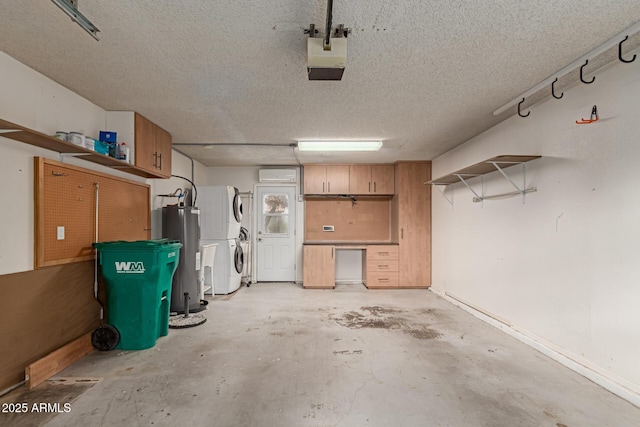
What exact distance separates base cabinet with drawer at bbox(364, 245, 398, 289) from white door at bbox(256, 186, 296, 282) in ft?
5.39

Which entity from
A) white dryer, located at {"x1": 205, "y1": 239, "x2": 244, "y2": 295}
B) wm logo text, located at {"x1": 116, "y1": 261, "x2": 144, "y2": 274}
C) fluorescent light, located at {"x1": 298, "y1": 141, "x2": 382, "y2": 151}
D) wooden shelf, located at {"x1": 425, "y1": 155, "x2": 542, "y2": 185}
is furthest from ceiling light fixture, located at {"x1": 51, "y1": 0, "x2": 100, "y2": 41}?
white dryer, located at {"x1": 205, "y1": 239, "x2": 244, "y2": 295}

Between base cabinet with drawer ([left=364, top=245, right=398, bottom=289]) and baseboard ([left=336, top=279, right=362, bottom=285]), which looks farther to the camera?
baseboard ([left=336, top=279, right=362, bottom=285])

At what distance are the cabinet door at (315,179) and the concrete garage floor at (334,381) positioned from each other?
10.2 feet

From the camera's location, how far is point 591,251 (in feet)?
8.21

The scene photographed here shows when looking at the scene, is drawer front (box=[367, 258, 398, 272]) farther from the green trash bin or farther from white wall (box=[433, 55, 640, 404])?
the green trash bin

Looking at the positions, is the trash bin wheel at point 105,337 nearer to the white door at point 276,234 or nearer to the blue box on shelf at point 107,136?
the blue box on shelf at point 107,136

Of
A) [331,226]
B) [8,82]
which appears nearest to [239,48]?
[8,82]

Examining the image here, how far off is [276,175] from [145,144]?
3.05 metres

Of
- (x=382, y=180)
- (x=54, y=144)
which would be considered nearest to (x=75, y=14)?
(x=54, y=144)

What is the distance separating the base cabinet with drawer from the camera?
19.5 ft

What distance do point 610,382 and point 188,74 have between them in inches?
162

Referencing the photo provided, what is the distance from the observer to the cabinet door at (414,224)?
234 inches

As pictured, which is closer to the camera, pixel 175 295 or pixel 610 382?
pixel 610 382

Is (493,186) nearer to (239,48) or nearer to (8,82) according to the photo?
(239,48)
